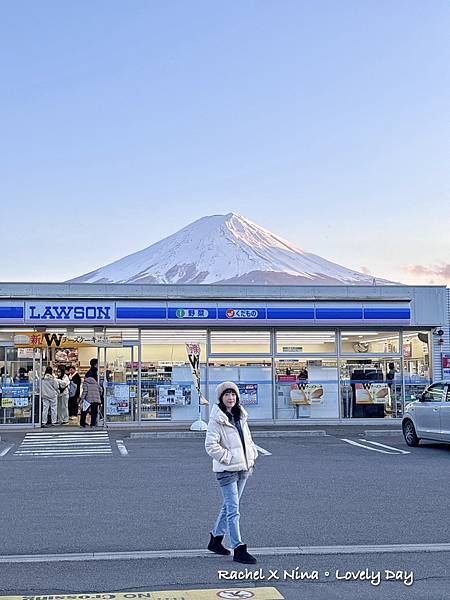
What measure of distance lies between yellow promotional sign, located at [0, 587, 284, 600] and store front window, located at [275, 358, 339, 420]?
19716 mm

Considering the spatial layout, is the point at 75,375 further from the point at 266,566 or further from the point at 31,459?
the point at 266,566

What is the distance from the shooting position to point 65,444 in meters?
19.8

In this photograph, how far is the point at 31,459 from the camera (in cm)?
1650

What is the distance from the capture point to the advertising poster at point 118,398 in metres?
25.1

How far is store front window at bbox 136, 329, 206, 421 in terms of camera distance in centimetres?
2541

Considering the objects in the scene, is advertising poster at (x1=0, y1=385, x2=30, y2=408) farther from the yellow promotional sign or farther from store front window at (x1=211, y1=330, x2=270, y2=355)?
the yellow promotional sign

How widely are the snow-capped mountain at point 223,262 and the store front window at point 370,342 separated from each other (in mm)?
16354

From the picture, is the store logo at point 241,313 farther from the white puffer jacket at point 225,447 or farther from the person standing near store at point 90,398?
the white puffer jacket at point 225,447

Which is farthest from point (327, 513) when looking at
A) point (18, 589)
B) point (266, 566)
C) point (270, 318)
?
point (270, 318)

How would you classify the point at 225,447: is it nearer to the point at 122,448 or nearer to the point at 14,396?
the point at 122,448

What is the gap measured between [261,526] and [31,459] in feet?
28.2

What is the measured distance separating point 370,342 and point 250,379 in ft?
13.9

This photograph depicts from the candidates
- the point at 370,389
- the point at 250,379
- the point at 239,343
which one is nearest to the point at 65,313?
the point at 239,343

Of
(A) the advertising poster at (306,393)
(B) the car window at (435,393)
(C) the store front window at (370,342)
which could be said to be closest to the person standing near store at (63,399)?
(A) the advertising poster at (306,393)
